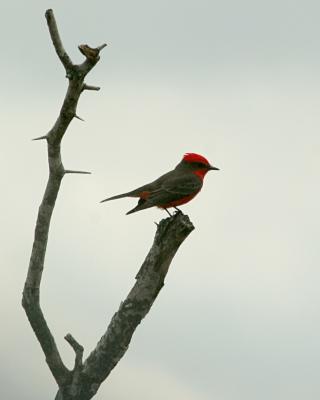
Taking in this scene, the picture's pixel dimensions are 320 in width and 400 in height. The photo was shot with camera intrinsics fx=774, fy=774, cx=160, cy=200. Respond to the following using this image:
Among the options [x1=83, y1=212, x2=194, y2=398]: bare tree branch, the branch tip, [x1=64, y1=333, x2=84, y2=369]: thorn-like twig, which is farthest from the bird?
the branch tip

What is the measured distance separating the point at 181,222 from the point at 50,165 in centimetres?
204

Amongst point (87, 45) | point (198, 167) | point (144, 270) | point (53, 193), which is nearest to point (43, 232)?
point (53, 193)

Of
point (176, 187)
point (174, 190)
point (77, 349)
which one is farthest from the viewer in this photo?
point (176, 187)

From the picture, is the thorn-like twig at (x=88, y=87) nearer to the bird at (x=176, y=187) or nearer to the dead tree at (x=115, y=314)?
the dead tree at (x=115, y=314)

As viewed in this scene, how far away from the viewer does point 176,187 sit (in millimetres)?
14375

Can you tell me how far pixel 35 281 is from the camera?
1134 centimetres

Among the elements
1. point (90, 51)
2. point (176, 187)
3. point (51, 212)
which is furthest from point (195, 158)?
point (90, 51)

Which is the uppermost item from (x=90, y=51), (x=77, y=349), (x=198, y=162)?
(x=198, y=162)

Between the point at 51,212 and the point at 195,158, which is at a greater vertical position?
the point at 195,158

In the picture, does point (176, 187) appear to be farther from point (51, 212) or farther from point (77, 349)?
point (77, 349)

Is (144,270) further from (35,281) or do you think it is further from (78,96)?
(78,96)

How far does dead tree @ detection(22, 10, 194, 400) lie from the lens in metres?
10.8

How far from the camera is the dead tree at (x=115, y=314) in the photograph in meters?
10.8

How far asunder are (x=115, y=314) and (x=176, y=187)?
355 centimetres
